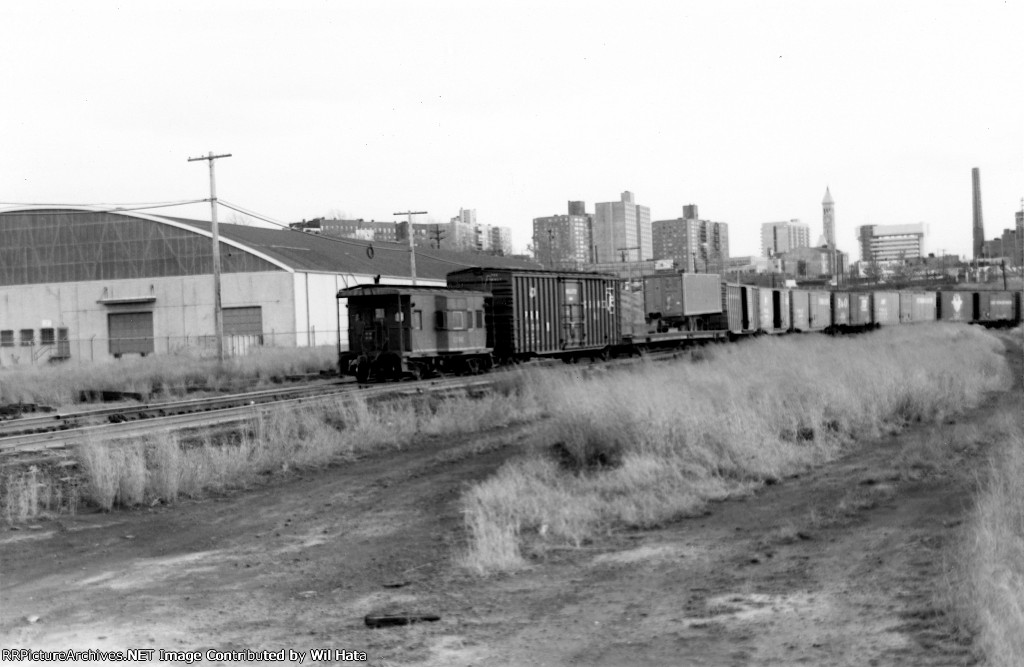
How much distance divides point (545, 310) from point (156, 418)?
1638cm

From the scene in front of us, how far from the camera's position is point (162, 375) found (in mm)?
31984

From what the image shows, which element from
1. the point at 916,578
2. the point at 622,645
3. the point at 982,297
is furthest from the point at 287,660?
the point at 982,297

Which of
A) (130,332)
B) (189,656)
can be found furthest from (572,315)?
(130,332)

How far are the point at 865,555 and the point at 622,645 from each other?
291 centimetres

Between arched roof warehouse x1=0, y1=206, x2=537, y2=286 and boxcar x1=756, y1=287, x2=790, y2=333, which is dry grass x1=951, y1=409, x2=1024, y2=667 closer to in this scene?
boxcar x1=756, y1=287, x2=790, y2=333

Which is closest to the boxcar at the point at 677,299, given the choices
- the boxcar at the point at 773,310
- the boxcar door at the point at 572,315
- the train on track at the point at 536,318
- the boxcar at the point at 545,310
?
the train on track at the point at 536,318

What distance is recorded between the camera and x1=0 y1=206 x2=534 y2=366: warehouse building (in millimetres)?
49688

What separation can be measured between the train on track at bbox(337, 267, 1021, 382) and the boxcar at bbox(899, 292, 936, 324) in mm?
11593

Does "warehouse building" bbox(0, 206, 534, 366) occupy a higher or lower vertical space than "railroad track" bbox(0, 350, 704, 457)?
higher

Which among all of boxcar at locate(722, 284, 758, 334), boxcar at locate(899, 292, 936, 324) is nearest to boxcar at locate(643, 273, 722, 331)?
boxcar at locate(722, 284, 758, 334)

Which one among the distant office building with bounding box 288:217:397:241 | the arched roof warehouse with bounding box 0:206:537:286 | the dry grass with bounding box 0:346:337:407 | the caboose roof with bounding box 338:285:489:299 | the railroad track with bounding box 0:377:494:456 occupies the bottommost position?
the railroad track with bounding box 0:377:494:456

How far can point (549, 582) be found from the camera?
7879mm

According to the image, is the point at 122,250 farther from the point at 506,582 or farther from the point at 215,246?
the point at 506,582

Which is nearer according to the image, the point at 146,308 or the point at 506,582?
the point at 506,582
